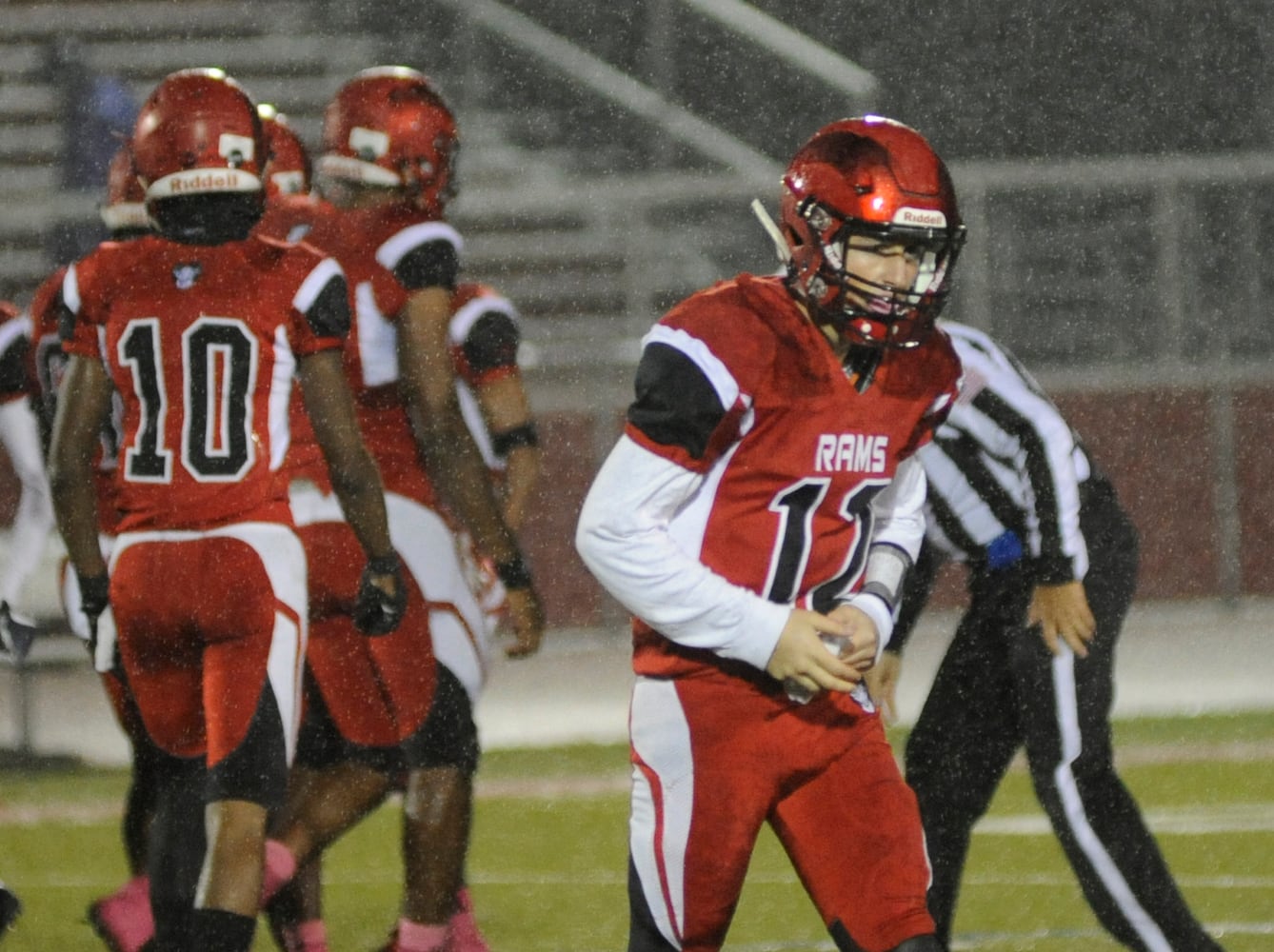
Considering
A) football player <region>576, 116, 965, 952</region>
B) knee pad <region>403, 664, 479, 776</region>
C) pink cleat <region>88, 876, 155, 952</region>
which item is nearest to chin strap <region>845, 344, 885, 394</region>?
football player <region>576, 116, 965, 952</region>

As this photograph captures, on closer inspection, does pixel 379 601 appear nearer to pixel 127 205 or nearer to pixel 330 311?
pixel 330 311

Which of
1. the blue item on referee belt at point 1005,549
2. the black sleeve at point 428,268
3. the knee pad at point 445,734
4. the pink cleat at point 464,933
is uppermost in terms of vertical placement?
the black sleeve at point 428,268

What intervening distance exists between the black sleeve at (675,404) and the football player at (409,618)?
4.78ft

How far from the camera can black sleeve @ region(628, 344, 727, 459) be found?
2949mm

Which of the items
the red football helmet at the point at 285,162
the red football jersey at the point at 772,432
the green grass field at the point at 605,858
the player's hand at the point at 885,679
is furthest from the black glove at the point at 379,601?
the red football helmet at the point at 285,162

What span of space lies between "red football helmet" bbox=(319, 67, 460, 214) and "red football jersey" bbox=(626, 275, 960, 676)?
163 cm

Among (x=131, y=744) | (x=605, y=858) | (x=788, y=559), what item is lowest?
(x=605, y=858)

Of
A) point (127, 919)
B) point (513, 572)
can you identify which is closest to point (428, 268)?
point (513, 572)

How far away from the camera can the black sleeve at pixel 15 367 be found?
4.80m

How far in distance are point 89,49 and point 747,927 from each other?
9519mm

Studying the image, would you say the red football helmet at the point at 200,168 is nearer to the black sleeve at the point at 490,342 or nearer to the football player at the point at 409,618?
the football player at the point at 409,618

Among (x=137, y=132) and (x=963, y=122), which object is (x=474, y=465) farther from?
(x=963, y=122)

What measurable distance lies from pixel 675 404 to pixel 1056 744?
128cm

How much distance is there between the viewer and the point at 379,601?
160 inches
